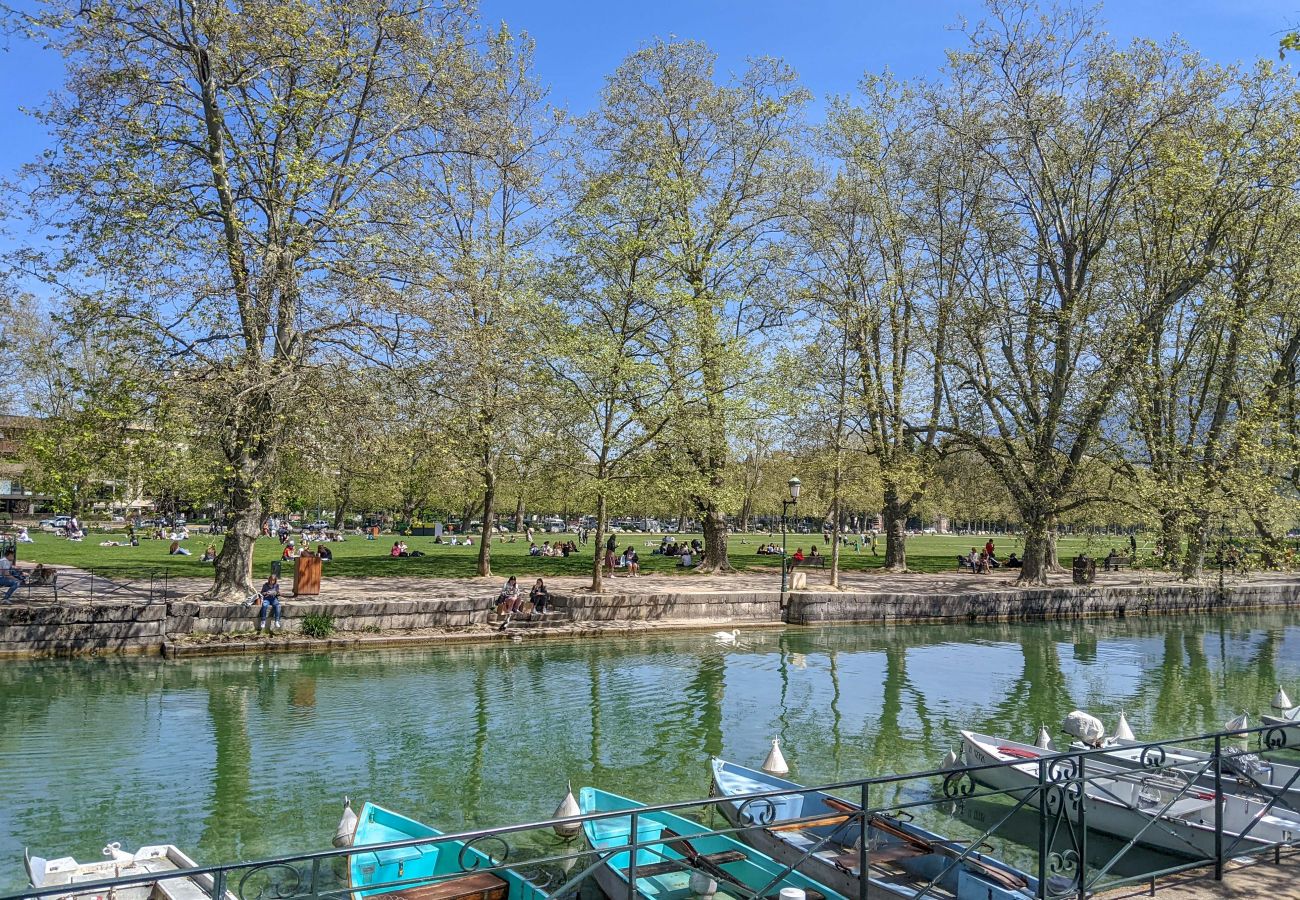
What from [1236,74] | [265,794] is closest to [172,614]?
[265,794]

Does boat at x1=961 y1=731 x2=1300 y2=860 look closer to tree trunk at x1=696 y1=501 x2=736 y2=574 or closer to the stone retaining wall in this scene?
the stone retaining wall

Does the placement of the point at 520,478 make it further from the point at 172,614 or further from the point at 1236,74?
the point at 1236,74

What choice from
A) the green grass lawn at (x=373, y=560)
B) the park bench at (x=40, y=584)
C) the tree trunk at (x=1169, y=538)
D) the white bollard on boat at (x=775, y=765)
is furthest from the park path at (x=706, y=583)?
the white bollard on boat at (x=775, y=765)

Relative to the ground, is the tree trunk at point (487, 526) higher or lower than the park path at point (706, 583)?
higher

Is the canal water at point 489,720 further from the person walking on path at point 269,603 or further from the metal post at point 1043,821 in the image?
the metal post at point 1043,821

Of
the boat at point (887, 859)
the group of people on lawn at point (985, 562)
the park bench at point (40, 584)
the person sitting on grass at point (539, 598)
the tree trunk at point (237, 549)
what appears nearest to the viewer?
the boat at point (887, 859)

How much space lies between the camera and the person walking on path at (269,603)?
76.9ft

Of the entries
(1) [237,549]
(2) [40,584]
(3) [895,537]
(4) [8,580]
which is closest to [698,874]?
(1) [237,549]

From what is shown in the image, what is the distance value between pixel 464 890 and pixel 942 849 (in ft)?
16.4

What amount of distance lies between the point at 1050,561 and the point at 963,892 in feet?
140

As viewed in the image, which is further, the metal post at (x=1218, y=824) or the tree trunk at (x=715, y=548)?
the tree trunk at (x=715, y=548)

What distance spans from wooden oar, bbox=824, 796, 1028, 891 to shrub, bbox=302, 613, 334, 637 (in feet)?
57.9

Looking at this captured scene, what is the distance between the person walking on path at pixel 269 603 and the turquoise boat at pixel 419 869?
14.4 m

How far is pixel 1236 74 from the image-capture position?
1262 inches
